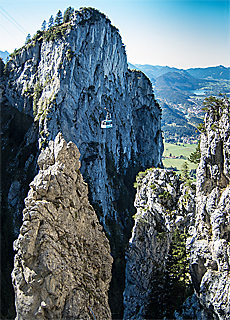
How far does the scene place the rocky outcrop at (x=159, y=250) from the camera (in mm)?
30280

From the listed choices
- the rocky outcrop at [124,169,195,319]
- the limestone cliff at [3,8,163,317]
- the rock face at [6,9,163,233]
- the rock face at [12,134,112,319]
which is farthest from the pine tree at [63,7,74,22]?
the rock face at [12,134,112,319]

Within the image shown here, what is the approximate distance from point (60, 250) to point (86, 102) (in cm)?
6130

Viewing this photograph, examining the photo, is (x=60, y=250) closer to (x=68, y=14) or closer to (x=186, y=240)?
(x=186, y=240)

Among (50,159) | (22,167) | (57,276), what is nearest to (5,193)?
(22,167)

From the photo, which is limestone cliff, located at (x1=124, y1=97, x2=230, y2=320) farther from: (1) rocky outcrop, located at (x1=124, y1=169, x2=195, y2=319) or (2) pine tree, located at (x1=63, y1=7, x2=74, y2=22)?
(2) pine tree, located at (x1=63, y1=7, x2=74, y2=22)

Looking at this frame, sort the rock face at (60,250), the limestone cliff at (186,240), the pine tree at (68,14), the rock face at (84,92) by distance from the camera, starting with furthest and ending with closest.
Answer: the pine tree at (68,14) < the rock face at (84,92) < the limestone cliff at (186,240) < the rock face at (60,250)

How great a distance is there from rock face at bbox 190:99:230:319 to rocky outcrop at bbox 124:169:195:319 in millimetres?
Answer: 5545

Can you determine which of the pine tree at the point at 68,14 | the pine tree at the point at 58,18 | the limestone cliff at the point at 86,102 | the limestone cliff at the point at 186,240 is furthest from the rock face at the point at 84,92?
the limestone cliff at the point at 186,240

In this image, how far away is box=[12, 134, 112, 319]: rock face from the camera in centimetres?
1311

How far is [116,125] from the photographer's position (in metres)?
89.7

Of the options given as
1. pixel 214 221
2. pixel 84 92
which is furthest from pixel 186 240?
pixel 84 92

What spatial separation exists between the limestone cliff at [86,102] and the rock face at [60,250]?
Result: 39382mm

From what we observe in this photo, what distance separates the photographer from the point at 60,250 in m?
14.6

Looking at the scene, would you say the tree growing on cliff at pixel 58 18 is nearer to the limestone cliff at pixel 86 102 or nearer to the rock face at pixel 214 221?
the limestone cliff at pixel 86 102
